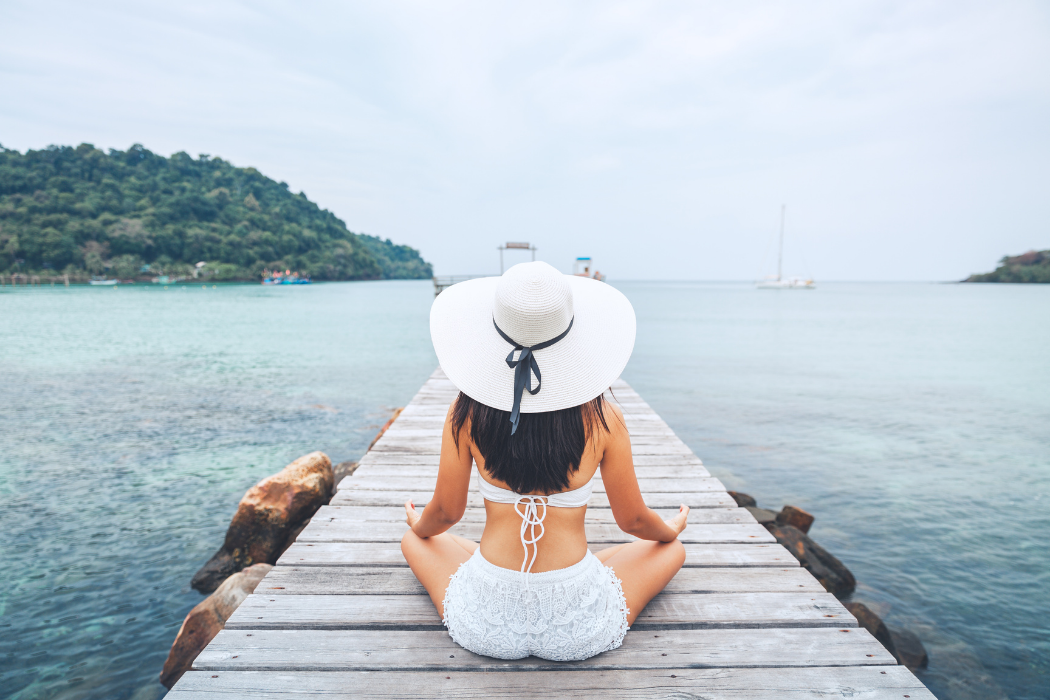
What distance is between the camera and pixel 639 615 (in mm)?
2328

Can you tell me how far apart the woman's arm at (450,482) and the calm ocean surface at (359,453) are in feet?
10.7

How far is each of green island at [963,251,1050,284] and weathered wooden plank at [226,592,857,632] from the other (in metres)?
146

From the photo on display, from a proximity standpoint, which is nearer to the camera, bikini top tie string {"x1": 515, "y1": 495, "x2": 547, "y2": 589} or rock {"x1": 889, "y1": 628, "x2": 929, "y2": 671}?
bikini top tie string {"x1": 515, "y1": 495, "x2": 547, "y2": 589}

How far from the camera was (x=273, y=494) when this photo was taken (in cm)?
478

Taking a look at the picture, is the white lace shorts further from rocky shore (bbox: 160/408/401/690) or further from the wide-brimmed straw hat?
rocky shore (bbox: 160/408/401/690)

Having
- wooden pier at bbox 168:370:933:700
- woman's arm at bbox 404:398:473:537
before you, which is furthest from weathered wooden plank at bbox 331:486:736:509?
woman's arm at bbox 404:398:473:537

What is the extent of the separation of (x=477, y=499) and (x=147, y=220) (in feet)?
330

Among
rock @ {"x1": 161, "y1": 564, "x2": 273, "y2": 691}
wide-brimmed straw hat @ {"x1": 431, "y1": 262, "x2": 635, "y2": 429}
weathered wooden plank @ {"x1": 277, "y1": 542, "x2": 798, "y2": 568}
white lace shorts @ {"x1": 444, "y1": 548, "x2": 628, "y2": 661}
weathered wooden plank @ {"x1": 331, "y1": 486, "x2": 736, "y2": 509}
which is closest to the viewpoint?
wide-brimmed straw hat @ {"x1": 431, "y1": 262, "x2": 635, "y2": 429}

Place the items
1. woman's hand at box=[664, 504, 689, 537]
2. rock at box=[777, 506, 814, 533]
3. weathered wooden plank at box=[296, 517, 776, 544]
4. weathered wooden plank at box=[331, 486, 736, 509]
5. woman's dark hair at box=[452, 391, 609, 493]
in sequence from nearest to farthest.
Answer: woman's dark hair at box=[452, 391, 609, 493]
woman's hand at box=[664, 504, 689, 537]
weathered wooden plank at box=[296, 517, 776, 544]
weathered wooden plank at box=[331, 486, 736, 509]
rock at box=[777, 506, 814, 533]

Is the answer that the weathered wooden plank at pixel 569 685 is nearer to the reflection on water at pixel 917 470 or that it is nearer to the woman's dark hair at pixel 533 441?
the woman's dark hair at pixel 533 441

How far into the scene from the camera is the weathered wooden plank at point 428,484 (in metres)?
3.94

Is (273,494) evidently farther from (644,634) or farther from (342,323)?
(342,323)

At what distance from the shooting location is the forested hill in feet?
235

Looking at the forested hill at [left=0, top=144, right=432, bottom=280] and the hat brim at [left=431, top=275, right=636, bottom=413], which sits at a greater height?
the forested hill at [left=0, top=144, right=432, bottom=280]
